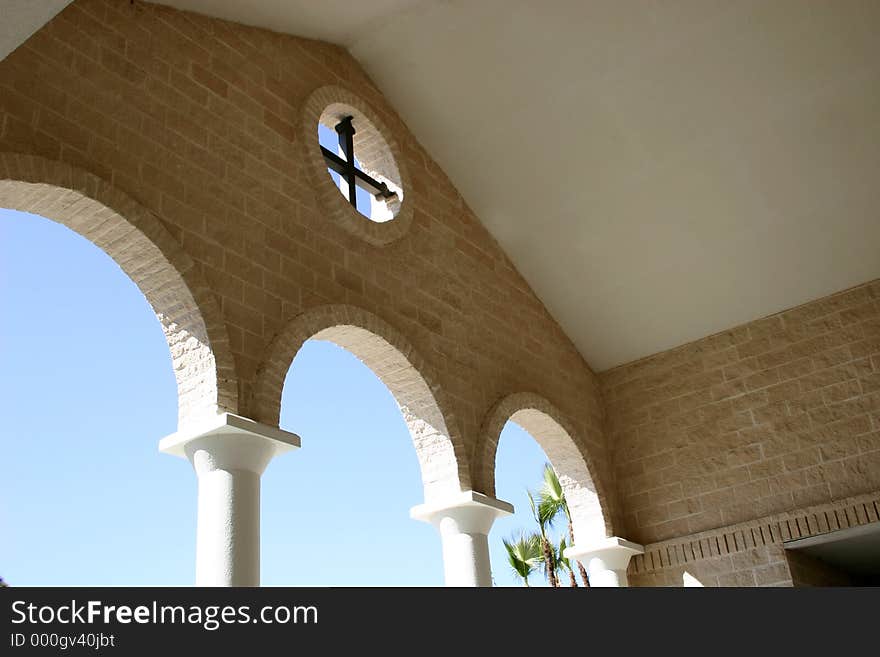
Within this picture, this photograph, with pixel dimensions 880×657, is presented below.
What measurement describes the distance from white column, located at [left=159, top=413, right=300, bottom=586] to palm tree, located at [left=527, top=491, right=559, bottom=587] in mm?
13553

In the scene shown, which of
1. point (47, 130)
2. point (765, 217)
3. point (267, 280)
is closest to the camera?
point (47, 130)

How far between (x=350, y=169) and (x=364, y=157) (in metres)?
0.47

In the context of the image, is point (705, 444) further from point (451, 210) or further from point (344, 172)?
point (344, 172)

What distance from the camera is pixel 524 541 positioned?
741 inches

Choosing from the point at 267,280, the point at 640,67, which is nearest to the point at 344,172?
the point at 267,280

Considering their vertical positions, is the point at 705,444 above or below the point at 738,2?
below

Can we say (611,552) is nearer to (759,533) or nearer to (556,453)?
(556,453)

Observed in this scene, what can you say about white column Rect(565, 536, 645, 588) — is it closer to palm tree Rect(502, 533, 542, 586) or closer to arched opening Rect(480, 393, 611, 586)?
arched opening Rect(480, 393, 611, 586)

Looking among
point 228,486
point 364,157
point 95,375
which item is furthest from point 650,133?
point 95,375

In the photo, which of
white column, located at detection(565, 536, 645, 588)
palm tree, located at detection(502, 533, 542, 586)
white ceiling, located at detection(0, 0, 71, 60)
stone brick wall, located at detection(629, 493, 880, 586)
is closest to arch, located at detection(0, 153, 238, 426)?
white ceiling, located at detection(0, 0, 71, 60)

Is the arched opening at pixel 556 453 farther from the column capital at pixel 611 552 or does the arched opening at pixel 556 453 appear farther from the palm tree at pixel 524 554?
the palm tree at pixel 524 554

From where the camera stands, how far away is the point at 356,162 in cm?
820

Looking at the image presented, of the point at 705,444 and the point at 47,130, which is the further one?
the point at 705,444
